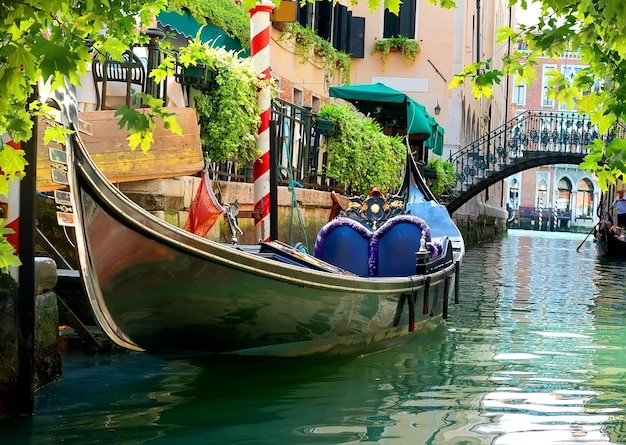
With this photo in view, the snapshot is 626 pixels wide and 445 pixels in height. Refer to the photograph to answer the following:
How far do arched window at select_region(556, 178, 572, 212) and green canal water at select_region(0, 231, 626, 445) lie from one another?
158ft

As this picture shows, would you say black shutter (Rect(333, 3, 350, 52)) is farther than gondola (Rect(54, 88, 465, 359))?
Yes

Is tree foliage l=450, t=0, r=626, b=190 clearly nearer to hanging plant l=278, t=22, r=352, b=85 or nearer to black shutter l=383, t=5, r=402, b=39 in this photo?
hanging plant l=278, t=22, r=352, b=85

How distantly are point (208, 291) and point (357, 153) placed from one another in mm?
6905

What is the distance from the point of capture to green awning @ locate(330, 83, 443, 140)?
48.5 ft

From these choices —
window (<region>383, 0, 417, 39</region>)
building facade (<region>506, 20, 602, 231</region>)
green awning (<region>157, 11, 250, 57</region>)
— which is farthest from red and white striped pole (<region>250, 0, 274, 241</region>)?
building facade (<region>506, 20, 602, 231</region>)

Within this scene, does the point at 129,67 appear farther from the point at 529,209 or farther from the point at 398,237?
the point at 529,209

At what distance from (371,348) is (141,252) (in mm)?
2161

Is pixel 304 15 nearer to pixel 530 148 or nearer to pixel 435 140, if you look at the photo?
pixel 435 140

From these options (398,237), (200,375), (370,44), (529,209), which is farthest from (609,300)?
(529,209)

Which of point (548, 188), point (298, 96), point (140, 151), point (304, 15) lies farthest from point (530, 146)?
point (548, 188)

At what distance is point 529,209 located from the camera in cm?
5194

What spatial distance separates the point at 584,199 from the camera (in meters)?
54.6

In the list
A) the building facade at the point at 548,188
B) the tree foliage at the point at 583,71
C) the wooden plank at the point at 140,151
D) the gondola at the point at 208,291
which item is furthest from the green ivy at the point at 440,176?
the building facade at the point at 548,188

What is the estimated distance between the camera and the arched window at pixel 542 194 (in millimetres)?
54188
